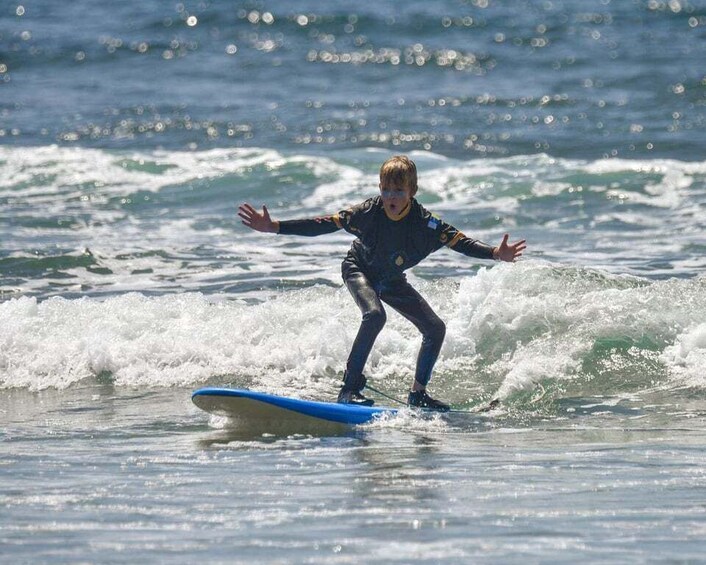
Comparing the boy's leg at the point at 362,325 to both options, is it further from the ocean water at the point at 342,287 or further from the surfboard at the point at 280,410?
the ocean water at the point at 342,287

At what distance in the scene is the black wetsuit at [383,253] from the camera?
7836mm

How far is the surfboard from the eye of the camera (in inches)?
300

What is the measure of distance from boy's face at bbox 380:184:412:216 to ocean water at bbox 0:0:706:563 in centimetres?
129

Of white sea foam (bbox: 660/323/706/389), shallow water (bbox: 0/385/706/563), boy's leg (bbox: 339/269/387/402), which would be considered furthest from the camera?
white sea foam (bbox: 660/323/706/389)

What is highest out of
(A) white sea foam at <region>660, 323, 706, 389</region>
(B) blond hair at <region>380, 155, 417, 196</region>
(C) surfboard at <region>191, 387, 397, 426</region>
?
(B) blond hair at <region>380, 155, 417, 196</region>

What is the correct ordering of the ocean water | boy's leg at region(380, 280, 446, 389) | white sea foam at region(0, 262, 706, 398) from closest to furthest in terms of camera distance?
1. the ocean water
2. boy's leg at region(380, 280, 446, 389)
3. white sea foam at region(0, 262, 706, 398)

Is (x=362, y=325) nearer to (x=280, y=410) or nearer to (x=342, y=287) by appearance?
(x=280, y=410)

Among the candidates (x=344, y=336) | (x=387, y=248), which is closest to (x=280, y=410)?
(x=387, y=248)

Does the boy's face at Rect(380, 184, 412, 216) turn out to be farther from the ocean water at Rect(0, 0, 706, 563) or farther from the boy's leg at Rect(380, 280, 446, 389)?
the ocean water at Rect(0, 0, 706, 563)

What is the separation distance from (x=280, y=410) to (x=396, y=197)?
145 centimetres

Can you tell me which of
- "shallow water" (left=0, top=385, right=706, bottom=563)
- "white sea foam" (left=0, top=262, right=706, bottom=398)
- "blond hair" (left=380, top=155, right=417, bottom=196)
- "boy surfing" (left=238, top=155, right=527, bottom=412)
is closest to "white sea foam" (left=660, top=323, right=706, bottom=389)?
"white sea foam" (left=0, top=262, right=706, bottom=398)

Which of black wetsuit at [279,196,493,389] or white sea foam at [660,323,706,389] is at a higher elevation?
black wetsuit at [279,196,493,389]

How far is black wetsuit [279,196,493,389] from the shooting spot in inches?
309

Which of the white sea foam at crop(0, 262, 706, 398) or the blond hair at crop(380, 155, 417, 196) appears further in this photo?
the white sea foam at crop(0, 262, 706, 398)
